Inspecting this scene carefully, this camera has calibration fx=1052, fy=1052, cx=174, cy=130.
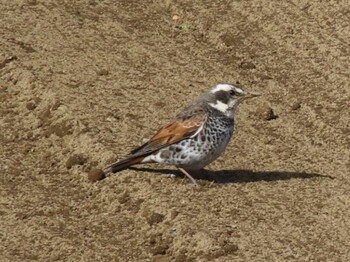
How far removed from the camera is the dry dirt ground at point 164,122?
1038 centimetres

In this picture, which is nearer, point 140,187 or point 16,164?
point 140,187

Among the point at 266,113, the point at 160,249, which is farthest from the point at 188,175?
the point at 266,113

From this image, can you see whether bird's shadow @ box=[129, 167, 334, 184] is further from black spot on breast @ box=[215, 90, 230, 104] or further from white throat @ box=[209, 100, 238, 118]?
black spot on breast @ box=[215, 90, 230, 104]

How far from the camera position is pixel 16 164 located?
1179 cm

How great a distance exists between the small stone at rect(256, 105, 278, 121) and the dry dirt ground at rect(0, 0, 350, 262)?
23 millimetres

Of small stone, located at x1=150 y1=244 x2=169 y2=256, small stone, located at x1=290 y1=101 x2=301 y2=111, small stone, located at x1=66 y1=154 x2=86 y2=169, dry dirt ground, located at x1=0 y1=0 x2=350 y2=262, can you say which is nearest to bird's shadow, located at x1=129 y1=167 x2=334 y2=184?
dry dirt ground, located at x1=0 y1=0 x2=350 y2=262

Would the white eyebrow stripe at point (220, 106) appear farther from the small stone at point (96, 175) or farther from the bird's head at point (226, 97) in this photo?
the small stone at point (96, 175)

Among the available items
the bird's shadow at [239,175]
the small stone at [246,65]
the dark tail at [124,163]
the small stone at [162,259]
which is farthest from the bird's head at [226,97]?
the small stone at [246,65]

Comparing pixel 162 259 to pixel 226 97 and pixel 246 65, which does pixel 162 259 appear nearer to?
pixel 226 97

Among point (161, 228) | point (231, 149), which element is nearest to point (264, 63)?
point (231, 149)

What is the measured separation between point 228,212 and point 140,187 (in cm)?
102

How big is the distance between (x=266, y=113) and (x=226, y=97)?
184 centimetres

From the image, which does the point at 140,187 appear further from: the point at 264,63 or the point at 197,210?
the point at 264,63

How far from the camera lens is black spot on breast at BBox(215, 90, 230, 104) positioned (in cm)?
1128
